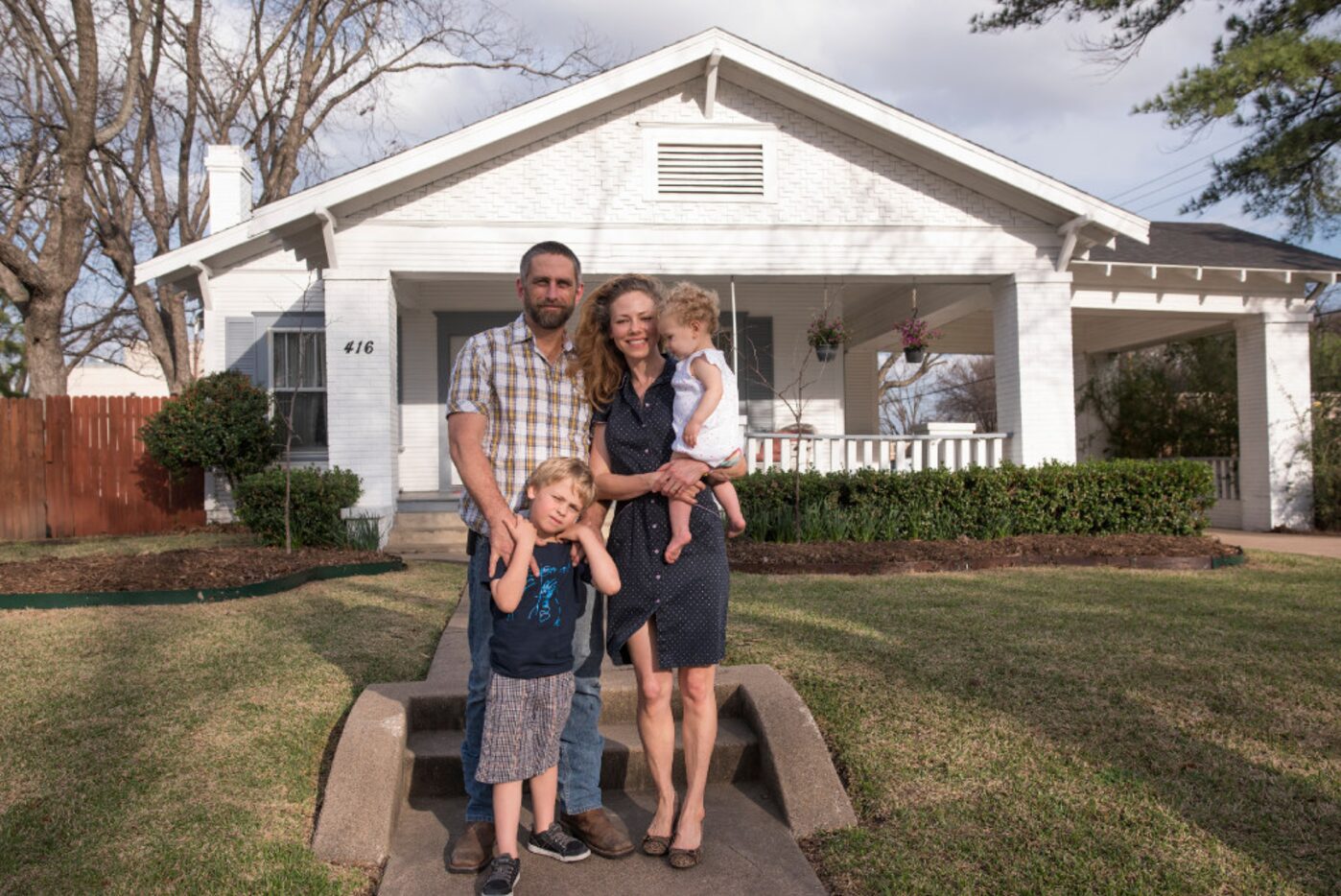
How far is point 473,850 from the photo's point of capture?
10.3ft

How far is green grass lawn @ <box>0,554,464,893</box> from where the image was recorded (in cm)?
297

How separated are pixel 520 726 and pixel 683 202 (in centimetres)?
882

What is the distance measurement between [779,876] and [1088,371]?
51.3 feet

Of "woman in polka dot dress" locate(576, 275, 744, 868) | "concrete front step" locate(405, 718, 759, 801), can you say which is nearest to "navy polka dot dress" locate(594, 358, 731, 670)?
"woman in polka dot dress" locate(576, 275, 744, 868)

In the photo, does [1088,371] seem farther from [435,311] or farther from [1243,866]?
[1243,866]

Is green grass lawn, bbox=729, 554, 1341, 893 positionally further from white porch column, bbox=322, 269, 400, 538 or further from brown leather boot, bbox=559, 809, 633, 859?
white porch column, bbox=322, 269, 400, 538

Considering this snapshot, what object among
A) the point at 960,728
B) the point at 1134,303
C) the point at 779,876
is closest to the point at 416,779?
the point at 779,876

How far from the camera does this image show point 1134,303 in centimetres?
1252

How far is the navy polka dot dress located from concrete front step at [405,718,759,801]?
83 cm

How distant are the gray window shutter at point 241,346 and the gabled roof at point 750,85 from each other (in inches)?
108

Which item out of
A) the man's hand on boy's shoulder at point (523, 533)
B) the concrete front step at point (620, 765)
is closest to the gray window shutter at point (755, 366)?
the concrete front step at point (620, 765)

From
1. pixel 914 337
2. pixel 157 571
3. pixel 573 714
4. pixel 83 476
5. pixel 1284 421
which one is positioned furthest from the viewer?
pixel 83 476

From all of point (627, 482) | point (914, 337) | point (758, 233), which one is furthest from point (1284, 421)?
point (627, 482)

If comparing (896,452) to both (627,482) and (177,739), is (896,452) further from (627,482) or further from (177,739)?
(177,739)
